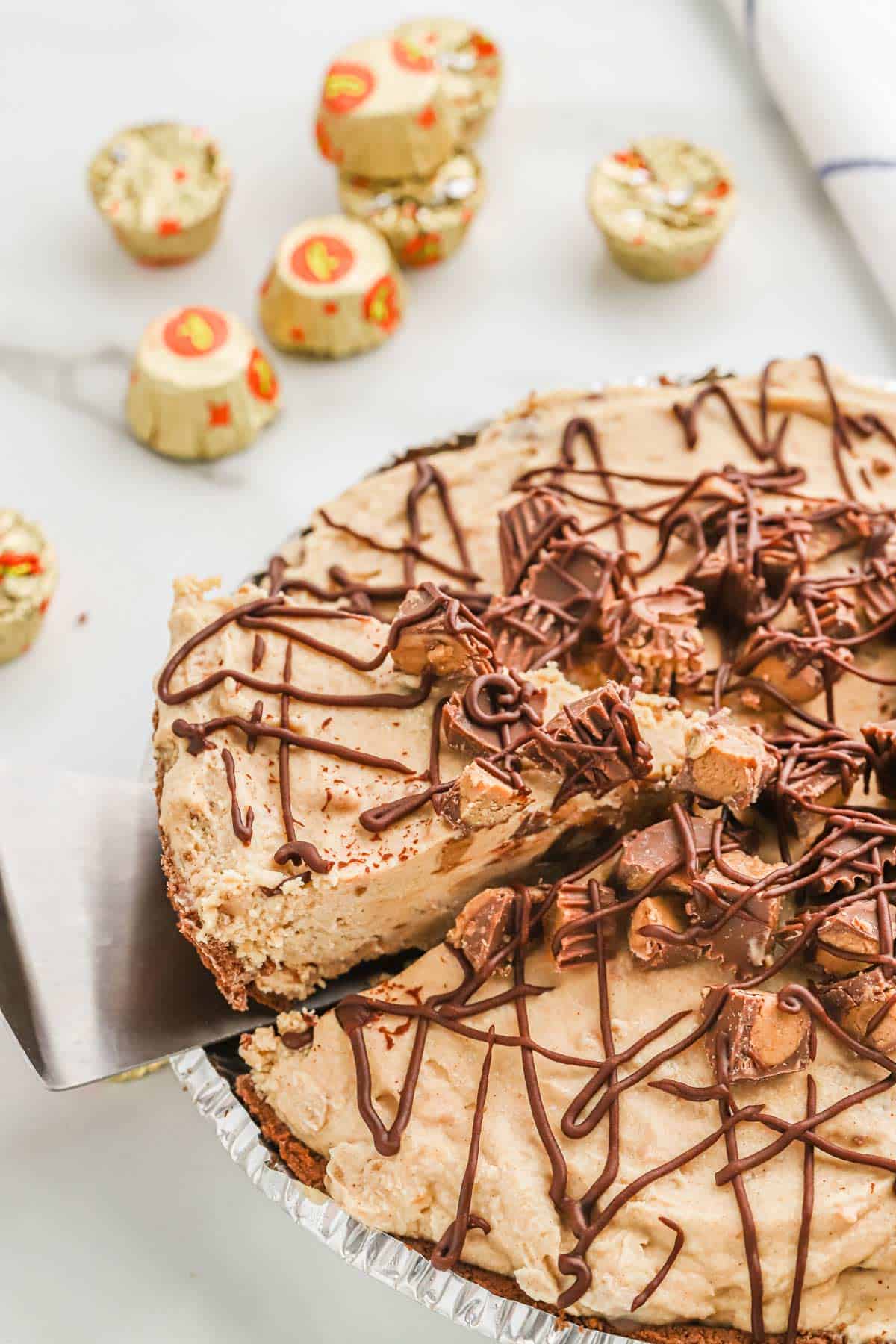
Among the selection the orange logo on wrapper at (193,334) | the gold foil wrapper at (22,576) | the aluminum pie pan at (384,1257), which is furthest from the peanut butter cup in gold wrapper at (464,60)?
the aluminum pie pan at (384,1257)

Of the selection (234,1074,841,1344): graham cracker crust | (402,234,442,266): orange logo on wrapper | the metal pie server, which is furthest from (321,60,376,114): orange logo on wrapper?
(234,1074,841,1344): graham cracker crust

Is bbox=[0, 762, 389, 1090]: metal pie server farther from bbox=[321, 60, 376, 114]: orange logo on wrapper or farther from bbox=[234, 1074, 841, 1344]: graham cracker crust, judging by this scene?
bbox=[321, 60, 376, 114]: orange logo on wrapper

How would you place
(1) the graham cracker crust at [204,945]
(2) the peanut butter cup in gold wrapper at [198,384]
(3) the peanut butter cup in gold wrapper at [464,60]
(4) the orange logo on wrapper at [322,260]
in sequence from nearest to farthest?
(1) the graham cracker crust at [204,945] < (2) the peanut butter cup in gold wrapper at [198,384] < (4) the orange logo on wrapper at [322,260] < (3) the peanut butter cup in gold wrapper at [464,60]

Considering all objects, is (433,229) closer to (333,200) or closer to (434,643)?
(333,200)

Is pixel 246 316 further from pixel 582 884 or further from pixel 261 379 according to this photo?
pixel 582 884

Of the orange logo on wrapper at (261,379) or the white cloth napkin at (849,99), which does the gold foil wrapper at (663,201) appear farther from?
the orange logo on wrapper at (261,379)

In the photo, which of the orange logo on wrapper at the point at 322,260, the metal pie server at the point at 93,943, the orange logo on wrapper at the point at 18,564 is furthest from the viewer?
the orange logo on wrapper at the point at 322,260
